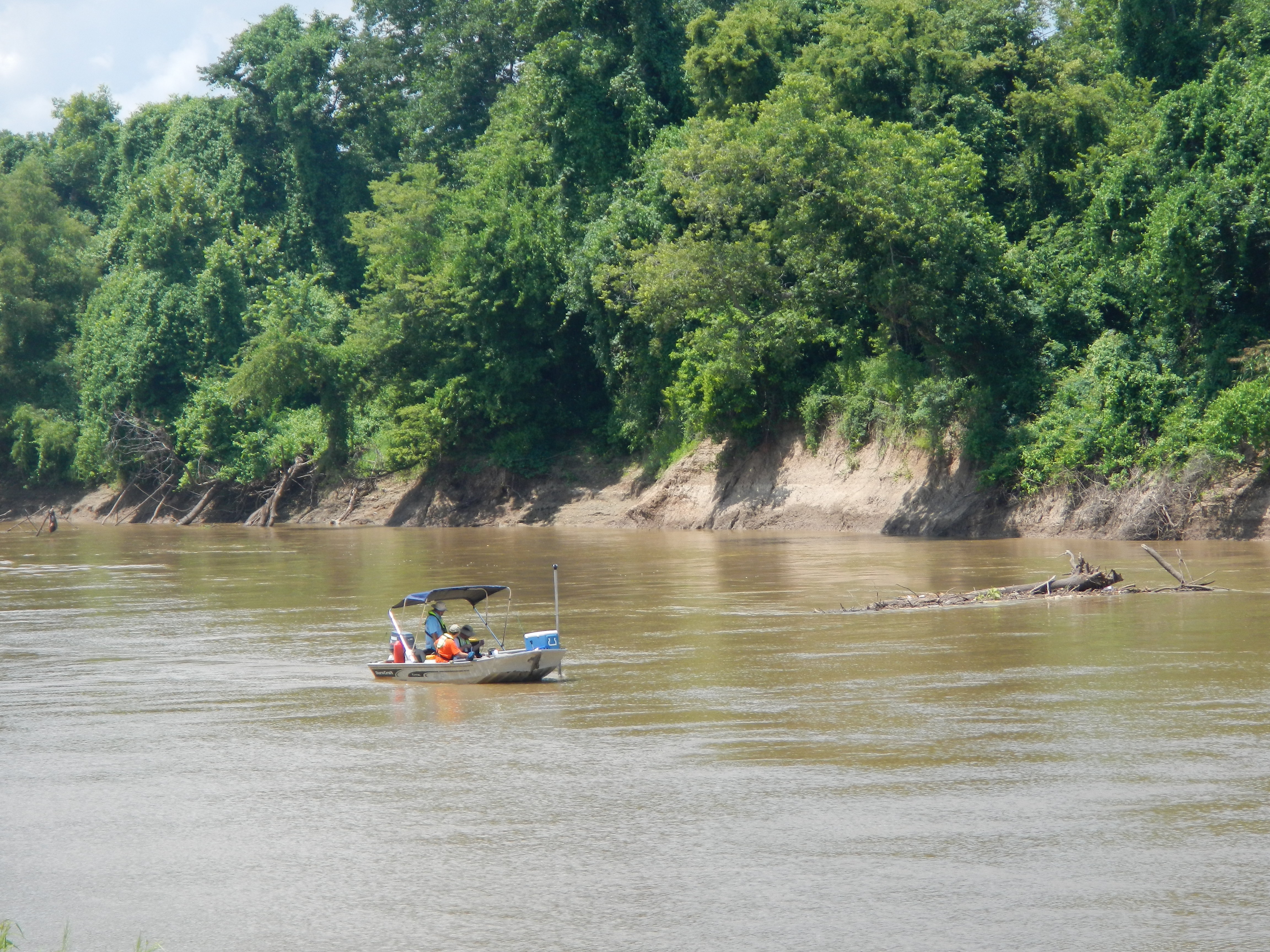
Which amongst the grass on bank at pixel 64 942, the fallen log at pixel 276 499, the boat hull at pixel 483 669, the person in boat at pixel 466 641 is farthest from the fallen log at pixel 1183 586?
the fallen log at pixel 276 499

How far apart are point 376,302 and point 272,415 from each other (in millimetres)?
9299

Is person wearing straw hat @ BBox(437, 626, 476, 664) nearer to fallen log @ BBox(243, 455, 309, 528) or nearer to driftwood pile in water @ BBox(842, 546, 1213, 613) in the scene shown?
driftwood pile in water @ BBox(842, 546, 1213, 613)

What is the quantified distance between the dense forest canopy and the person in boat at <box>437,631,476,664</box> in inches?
839

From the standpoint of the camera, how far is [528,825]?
10688 millimetres

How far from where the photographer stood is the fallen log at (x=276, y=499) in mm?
56125

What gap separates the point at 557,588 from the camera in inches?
749

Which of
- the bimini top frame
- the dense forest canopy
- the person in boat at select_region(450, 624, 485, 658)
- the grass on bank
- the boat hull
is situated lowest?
the grass on bank

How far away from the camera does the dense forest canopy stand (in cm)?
3519

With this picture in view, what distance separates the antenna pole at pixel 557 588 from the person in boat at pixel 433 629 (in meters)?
1.49

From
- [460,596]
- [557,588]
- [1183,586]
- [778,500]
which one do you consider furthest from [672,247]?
[460,596]

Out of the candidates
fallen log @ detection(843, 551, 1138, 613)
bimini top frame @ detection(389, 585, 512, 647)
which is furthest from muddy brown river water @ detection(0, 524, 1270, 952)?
bimini top frame @ detection(389, 585, 512, 647)

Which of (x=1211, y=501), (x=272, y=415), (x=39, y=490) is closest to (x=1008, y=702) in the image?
(x=1211, y=501)

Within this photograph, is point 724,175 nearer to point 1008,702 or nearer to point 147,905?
point 1008,702

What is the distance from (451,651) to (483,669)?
591 millimetres
